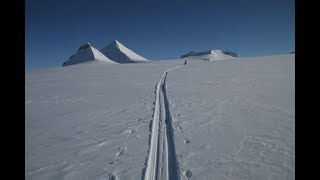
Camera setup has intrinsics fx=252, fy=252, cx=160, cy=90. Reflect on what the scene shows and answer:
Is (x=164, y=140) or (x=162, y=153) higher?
(x=164, y=140)

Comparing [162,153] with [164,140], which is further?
[164,140]

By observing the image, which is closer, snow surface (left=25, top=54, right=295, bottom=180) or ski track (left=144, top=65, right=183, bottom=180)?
ski track (left=144, top=65, right=183, bottom=180)

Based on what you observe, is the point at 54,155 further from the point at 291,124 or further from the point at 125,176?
the point at 291,124

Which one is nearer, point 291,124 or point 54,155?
point 54,155

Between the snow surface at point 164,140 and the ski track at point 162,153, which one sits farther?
the snow surface at point 164,140

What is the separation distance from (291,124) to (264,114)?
1.48 meters
